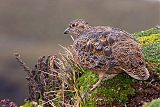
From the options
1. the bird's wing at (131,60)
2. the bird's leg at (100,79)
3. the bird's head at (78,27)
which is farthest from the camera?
the bird's head at (78,27)

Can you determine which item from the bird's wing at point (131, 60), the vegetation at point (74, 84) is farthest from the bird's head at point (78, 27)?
the bird's wing at point (131, 60)

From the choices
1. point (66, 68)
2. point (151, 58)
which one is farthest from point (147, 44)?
point (66, 68)

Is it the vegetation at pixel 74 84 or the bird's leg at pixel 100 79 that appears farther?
the vegetation at pixel 74 84

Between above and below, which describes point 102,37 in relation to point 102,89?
above

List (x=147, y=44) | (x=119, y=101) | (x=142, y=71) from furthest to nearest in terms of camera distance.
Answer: (x=147, y=44), (x=119, y=101), (x=142, y=71)

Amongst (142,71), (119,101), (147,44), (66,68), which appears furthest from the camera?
(147,44)

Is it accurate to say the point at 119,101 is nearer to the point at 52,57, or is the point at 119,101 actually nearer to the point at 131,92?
the point at 131,92

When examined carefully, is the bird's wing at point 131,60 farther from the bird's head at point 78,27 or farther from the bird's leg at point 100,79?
the bird's head at point 78,27
